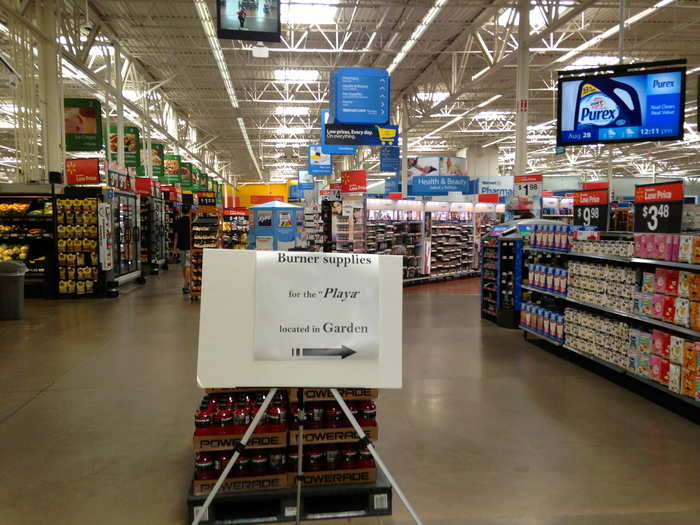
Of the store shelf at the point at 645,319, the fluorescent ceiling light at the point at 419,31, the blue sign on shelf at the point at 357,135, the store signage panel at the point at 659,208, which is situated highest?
the fluorescent ceiling light at the point at 419,31

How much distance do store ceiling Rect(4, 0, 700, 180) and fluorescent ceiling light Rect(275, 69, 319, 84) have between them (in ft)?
0.12

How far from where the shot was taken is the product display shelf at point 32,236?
11398 millimetres

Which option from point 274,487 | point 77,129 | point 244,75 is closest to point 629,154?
point 244,75

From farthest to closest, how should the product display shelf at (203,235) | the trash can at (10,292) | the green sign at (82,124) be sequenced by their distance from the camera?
the green sign at (82,124) → the product display shelf at (203,235) → the trash can at (10,292)

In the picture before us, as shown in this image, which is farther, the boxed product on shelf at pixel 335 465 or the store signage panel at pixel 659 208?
the store signage panel at pixel 659 208

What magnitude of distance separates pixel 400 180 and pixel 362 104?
10.0 meters

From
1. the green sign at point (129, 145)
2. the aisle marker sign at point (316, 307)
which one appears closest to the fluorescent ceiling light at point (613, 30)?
the aisle marker sign at point (316, 307)

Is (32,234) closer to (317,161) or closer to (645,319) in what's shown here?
(317,161)

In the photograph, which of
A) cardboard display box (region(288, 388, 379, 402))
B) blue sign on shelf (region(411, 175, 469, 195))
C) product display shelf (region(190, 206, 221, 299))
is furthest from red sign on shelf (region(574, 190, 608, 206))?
cardboard display box (region(288, 388, 379, 402))

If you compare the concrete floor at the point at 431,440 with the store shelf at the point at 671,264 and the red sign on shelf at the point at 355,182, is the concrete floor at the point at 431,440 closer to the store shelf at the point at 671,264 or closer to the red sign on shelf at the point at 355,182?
the store shelf at the point at 671,264

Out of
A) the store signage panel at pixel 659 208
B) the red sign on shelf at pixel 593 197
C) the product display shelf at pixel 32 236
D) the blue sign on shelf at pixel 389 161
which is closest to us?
the store signage panel at pixel 659 208

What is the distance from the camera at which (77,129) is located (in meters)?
12.2

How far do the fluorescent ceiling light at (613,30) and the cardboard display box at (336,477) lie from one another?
1152 cm

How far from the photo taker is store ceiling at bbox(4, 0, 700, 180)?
41.7 ft
